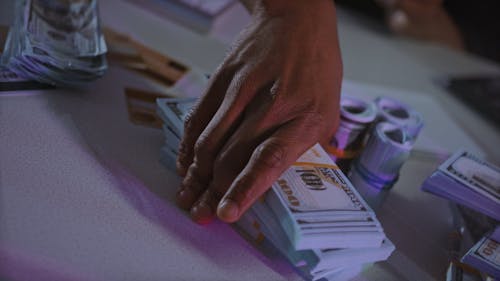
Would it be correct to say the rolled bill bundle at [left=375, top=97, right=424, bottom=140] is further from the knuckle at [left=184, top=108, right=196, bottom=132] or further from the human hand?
the human hand

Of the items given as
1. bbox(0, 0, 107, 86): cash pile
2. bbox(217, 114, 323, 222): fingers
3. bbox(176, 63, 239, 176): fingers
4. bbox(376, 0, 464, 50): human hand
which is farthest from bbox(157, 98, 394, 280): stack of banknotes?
bbox(376, 0, 464, 50): human hand

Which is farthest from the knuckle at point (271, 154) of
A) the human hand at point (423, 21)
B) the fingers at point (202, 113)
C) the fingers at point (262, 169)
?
the human hand at point (423, 21)

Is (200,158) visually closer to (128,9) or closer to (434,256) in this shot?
(434,256)

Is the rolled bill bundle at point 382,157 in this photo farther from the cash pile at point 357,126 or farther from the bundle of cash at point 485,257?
the bundle of cash at point 485,257

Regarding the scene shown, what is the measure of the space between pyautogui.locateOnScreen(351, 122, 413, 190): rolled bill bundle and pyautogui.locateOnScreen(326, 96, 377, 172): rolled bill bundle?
0.08 ft

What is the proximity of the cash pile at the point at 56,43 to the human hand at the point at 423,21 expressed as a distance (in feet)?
3.34

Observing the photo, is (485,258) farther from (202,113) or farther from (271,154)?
(202,113)

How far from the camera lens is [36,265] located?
56cm

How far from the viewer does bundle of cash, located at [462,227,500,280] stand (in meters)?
0.70

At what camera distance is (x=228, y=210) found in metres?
0.63

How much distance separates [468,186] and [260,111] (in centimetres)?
36

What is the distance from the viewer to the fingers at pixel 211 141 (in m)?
0.70

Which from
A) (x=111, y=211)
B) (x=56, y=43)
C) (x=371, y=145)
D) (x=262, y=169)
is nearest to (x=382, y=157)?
(x=371, y=145)

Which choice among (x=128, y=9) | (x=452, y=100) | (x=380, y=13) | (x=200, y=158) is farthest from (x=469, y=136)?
(x=128, y=9)
